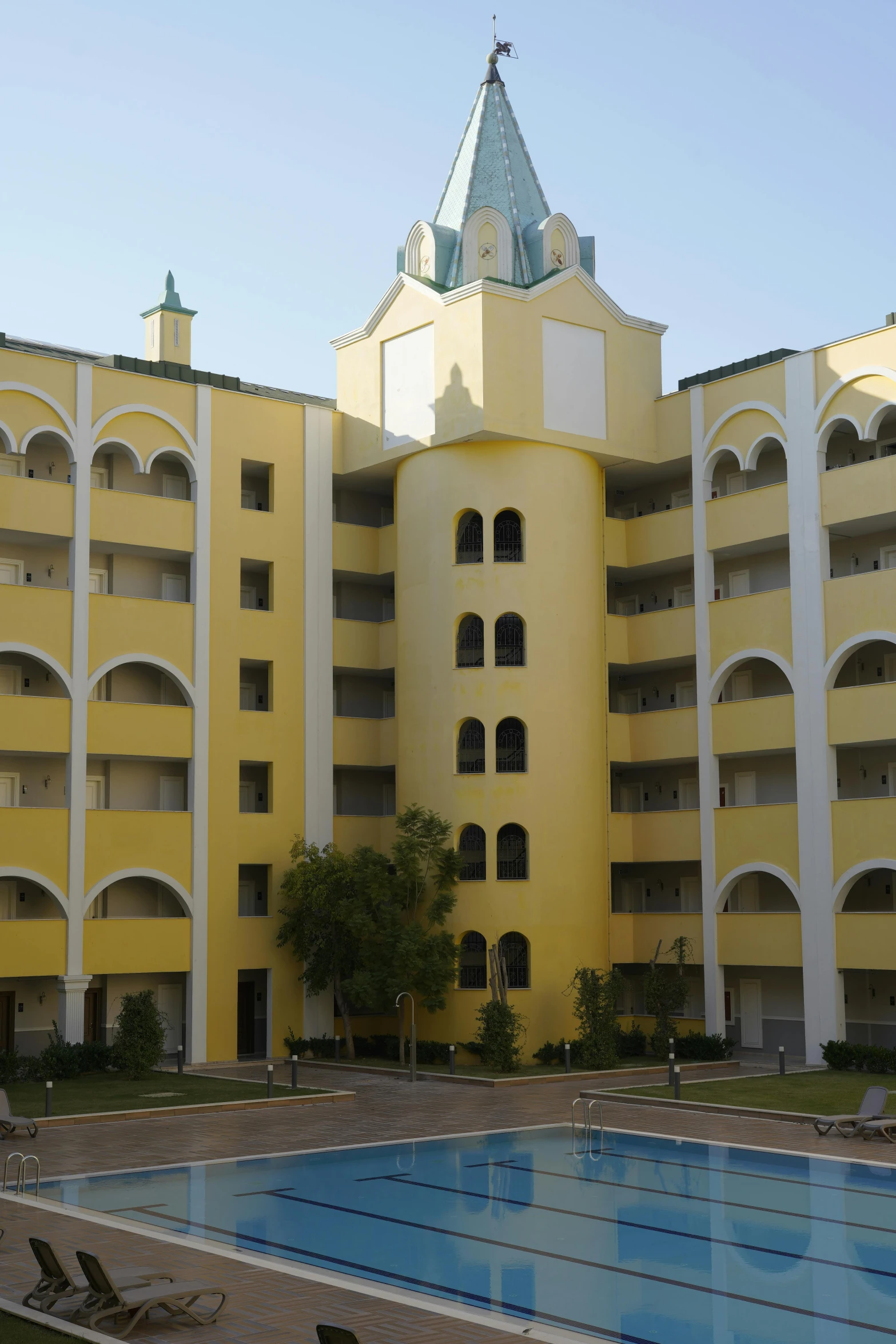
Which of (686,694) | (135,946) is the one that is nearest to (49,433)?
(135,946)

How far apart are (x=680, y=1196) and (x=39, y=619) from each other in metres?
21.4

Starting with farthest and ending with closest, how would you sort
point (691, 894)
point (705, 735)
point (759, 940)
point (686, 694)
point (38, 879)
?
1. point (686, 694)
2. point (691, 894)
3. point (705, 735)
4. point (759, 940)
5. point (38, 879)

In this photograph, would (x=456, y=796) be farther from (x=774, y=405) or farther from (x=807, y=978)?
(x=774, y=405)

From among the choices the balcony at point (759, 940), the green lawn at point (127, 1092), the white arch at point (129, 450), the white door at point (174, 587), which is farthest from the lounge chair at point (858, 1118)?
the white arch at point (129, 450)

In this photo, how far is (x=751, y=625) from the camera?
37938mm

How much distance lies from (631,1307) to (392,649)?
28.0m

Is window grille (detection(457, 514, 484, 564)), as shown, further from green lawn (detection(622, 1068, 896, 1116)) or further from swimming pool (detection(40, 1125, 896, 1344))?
swimming pool (detection(40, 1125, 896, 1344))

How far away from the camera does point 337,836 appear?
132 feet

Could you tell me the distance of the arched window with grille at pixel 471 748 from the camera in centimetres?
3784

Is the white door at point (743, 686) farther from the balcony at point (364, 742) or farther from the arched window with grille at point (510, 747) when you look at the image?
the balcony at point (364, 742)

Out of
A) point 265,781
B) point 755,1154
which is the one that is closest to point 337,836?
point 265,781

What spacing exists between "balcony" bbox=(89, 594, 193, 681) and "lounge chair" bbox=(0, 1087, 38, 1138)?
13.4 meters

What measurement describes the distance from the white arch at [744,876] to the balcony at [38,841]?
15.9 meters

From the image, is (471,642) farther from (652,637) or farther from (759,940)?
(759,940)
